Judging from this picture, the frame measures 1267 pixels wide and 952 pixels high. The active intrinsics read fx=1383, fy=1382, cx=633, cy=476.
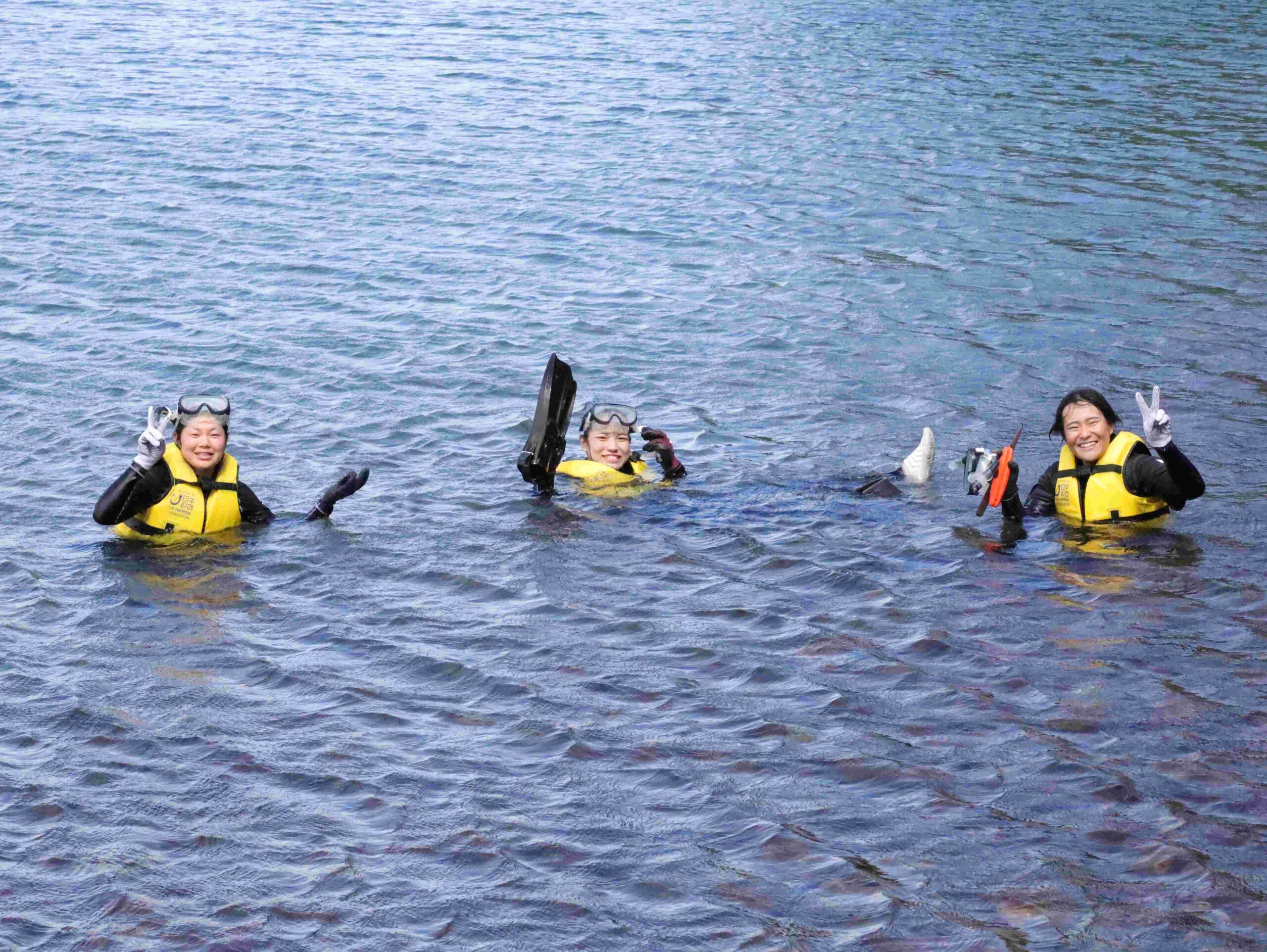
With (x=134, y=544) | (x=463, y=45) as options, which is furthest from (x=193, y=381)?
(x=463, y=45)

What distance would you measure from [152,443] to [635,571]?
346cm

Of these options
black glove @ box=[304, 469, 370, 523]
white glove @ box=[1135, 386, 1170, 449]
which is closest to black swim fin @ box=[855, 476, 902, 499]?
white glove @ box=[1135, 386, 1170, 449]

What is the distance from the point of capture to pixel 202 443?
10.1m

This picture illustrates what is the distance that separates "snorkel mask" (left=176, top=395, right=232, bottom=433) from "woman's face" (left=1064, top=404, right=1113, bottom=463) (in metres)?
6.27

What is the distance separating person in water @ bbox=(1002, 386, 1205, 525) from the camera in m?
10.0

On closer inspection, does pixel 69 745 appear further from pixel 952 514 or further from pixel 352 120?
pixel 352 120

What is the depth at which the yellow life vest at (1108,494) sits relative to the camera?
1018cm

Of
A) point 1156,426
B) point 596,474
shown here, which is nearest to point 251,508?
point 596,474

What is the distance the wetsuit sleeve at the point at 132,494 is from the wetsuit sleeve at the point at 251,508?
1.68 ft

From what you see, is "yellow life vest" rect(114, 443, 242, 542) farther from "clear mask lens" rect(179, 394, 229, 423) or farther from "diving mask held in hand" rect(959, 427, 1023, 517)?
"diving mask held in hand" rect(959, 427, 1023, 517)

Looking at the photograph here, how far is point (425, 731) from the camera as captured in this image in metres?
7.65

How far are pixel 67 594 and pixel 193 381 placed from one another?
4768 millimetres

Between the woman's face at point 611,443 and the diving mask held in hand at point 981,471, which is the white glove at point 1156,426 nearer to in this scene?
the diving mask held in hand at point 981,471

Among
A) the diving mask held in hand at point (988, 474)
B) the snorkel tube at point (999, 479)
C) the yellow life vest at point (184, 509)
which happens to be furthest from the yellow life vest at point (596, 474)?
the snorkel tube at point (999, 479)
